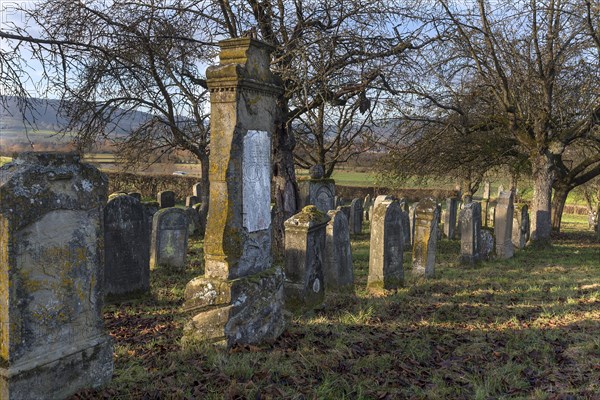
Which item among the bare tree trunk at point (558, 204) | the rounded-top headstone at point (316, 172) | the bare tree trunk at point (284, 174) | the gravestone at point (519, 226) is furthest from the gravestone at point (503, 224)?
the bare tree trunk at point (558, 204)

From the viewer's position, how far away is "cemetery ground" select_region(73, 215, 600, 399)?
165 inches

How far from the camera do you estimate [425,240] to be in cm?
972

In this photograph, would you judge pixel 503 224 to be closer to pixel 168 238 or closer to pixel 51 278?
pixel 168 238

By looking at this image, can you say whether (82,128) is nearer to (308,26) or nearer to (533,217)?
(308,26)

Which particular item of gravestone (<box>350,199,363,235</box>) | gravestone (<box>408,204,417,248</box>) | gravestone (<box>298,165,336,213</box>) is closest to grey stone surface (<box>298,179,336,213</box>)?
gravestone (<box>298,165,336,213</box>)

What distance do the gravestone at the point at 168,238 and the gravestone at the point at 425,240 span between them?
15.4ft

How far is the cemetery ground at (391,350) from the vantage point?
4.20 meters

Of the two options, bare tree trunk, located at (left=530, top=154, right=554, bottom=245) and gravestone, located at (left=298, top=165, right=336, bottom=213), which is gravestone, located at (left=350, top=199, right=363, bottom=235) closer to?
gravestone, located at (left=298, top=165, right=336, bottom=213)

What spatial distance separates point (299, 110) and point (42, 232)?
7340 mm

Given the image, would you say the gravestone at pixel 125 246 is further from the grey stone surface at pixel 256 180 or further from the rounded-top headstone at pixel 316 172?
the rounded-top headstone at pixel 316 172

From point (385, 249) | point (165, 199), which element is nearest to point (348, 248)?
point (385, 249)

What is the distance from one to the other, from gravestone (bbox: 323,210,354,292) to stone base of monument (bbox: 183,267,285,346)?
303 centimetres

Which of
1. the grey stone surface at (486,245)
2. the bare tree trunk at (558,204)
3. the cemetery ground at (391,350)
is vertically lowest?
the cemetery ground at (391,350)

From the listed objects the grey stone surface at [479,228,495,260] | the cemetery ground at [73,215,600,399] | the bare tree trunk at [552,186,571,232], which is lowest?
the cemetery ground at [73,215,600,399]
